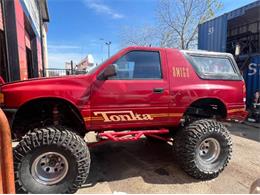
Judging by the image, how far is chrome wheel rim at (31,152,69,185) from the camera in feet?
10.3

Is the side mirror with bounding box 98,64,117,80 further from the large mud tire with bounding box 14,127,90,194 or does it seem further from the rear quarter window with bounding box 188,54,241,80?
the rear quarter window with bounding box 188,54,241,80

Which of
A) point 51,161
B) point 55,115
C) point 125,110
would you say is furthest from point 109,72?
point 51,161

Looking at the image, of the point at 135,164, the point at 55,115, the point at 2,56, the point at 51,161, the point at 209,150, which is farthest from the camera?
the point at 2,56

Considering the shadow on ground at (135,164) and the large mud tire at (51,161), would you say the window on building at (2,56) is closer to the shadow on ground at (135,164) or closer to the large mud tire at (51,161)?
the shadow on ground at (135,164)

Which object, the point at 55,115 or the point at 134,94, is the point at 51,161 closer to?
the point at 55,115

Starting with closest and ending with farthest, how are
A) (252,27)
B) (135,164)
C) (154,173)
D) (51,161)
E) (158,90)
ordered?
(51,161), (158,90), (154,173), (135,164), (252,27)

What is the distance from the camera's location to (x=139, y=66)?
12.0 feet

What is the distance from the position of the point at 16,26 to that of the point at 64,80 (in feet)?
14.1

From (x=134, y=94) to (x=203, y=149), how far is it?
1.59 m

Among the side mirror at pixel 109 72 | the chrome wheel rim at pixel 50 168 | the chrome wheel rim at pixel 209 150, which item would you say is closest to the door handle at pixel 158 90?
the side mirror at pixel 109 72

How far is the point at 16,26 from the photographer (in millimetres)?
6418

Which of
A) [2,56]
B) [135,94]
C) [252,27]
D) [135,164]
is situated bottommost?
[135,164]

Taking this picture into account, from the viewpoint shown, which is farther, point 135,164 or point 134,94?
point 135,164

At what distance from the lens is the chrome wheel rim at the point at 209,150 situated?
3868 millimetres
